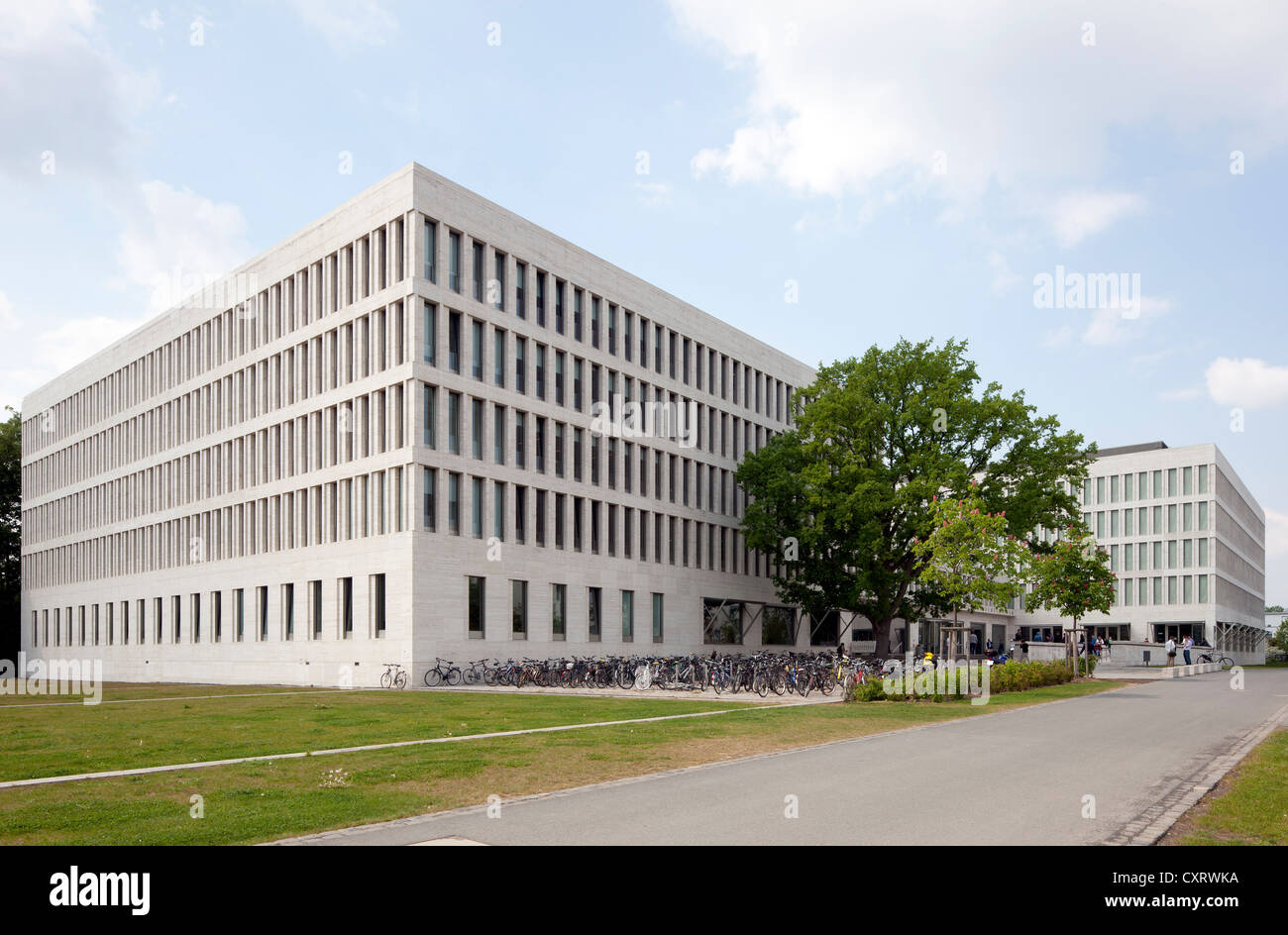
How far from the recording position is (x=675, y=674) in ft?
111

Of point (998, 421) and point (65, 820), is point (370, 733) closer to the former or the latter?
point (65, 820)

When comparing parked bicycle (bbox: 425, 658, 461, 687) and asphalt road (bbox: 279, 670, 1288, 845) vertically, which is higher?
asphalt road (bbox: 279, 670, 1288, 845)

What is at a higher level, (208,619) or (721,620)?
(208,619)

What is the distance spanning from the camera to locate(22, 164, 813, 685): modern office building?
4194cm

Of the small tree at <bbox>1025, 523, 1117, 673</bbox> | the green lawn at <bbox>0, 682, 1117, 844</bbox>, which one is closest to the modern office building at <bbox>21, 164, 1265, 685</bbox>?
the green lawn at <bbox>0, 682, 1117, 844</bbox>

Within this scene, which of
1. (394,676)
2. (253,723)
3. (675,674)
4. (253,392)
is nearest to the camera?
(253,723)

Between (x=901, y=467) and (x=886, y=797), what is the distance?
3741 centimetres

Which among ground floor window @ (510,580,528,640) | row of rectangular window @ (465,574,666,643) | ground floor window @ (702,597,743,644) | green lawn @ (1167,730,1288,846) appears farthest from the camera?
ground floor window @ (702,597,743,644)

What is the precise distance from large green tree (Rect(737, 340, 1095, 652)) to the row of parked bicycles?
12.4 meters

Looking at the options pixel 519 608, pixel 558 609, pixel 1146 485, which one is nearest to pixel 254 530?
pixel 519 608

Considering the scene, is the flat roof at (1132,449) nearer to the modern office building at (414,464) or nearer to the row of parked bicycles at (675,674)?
the modern office building at (414,464)

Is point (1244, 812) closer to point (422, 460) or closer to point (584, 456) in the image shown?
point (422, 460)

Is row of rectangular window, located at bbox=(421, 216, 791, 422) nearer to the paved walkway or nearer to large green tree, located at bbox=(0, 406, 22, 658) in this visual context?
the paved walkway
